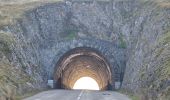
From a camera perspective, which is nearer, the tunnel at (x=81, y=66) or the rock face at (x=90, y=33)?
the rock face at (x=90, y=33)

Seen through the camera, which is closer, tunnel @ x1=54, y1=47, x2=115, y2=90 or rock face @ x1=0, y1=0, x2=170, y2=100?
rock face @ x1=0, y1=0, x2=170, y2=100

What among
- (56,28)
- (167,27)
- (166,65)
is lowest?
(166,65)

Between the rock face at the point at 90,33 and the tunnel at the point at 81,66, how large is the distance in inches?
67.5

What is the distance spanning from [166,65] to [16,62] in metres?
15.7

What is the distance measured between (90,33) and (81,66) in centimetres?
1639

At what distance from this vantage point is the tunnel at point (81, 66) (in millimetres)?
53250

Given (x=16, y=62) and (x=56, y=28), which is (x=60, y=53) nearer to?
(x=56, y=28)

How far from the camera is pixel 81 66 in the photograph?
224 feet

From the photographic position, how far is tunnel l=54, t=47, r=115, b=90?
5325 cm

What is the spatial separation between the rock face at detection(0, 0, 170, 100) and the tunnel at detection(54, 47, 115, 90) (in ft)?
5.62

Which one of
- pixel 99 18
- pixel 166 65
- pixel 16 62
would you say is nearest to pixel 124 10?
pixel 99 18

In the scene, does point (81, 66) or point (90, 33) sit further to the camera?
point (81, 66)

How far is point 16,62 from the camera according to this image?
122 feet

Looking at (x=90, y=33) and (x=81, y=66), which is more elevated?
(x=90, y=33)
